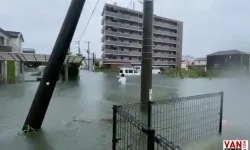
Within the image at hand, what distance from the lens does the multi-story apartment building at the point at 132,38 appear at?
50194 mm

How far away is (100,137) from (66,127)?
1.05 meters

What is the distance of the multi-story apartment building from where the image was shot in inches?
1976

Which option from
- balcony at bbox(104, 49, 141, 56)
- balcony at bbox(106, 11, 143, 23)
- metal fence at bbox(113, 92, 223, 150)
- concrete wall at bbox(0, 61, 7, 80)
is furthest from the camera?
balcony at bbox(106, 11, 143, 23)

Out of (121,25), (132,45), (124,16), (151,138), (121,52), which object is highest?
(124,16)

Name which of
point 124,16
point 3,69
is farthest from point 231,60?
point 3,69

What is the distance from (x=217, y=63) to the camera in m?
44.8

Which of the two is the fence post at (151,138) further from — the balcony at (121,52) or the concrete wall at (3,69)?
the balcony at (121,52)

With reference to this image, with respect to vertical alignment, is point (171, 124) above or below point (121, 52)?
below

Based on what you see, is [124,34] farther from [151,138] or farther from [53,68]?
[151,138]

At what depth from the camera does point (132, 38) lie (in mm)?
53656

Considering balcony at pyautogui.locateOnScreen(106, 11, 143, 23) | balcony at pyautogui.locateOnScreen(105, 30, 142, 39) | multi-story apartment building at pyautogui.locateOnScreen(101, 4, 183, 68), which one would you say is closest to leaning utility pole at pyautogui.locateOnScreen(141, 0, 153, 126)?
multi-story apartment building at pyautogui.locateOnScreen(101, 4, 183, 68)

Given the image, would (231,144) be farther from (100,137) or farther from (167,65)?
(167,65)

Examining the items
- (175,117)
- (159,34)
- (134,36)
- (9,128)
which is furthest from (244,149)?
(159,34)

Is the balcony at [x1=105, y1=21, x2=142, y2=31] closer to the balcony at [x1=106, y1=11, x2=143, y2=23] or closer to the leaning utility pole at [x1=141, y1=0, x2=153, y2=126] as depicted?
the balcony at [x1=106, y1=11, x2=143, y2=23]
